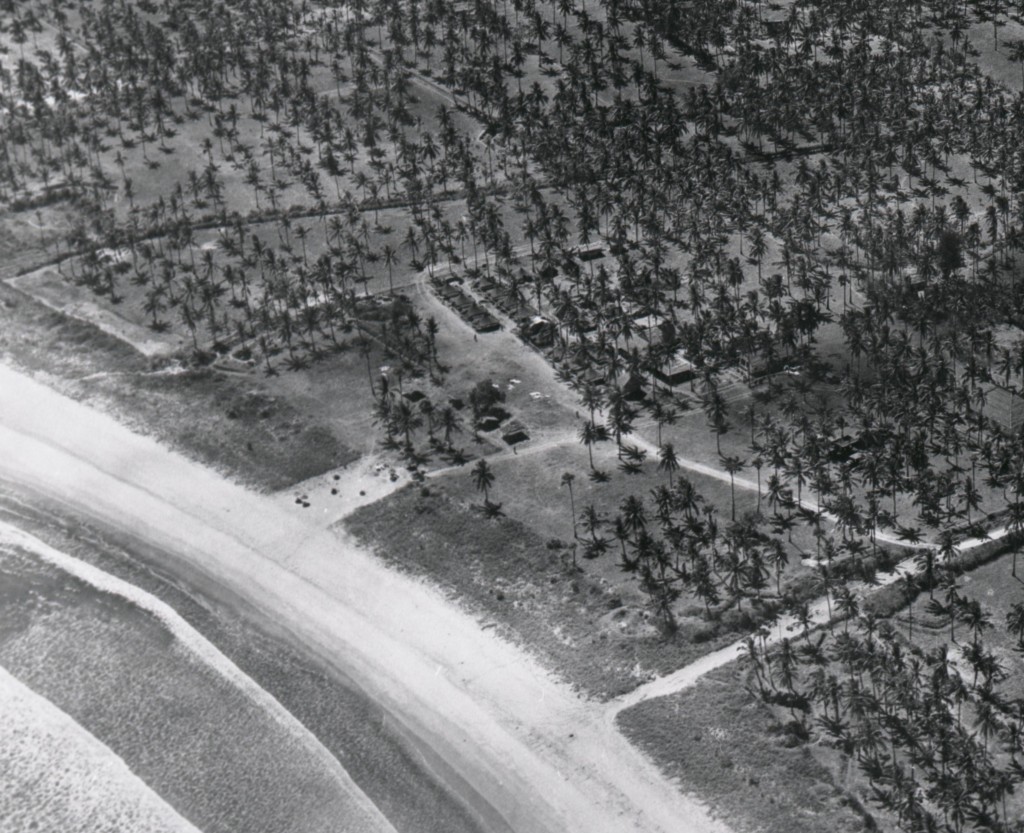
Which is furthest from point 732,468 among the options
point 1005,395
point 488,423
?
point 1005,395

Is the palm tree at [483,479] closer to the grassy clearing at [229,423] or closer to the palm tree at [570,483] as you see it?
the palm tree at [570,483]

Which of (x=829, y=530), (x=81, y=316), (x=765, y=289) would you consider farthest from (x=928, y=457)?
(x=81, y=316)

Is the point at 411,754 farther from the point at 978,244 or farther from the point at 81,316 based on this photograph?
the point at 978,244

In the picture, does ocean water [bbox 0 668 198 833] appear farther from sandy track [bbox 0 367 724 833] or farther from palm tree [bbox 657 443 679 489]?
palm tree [bbox 657 443 679 489]

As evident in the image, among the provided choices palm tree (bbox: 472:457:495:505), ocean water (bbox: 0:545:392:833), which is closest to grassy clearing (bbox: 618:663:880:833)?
ocean water (bbox: 0:545:392:833)

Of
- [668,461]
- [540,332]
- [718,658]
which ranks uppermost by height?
[718,658]

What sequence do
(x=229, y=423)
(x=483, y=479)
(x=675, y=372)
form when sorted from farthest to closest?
(x=675, y=372), (x=229, y=423), (x=483, y=479)

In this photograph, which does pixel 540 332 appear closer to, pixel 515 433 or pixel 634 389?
pixel 634 389
